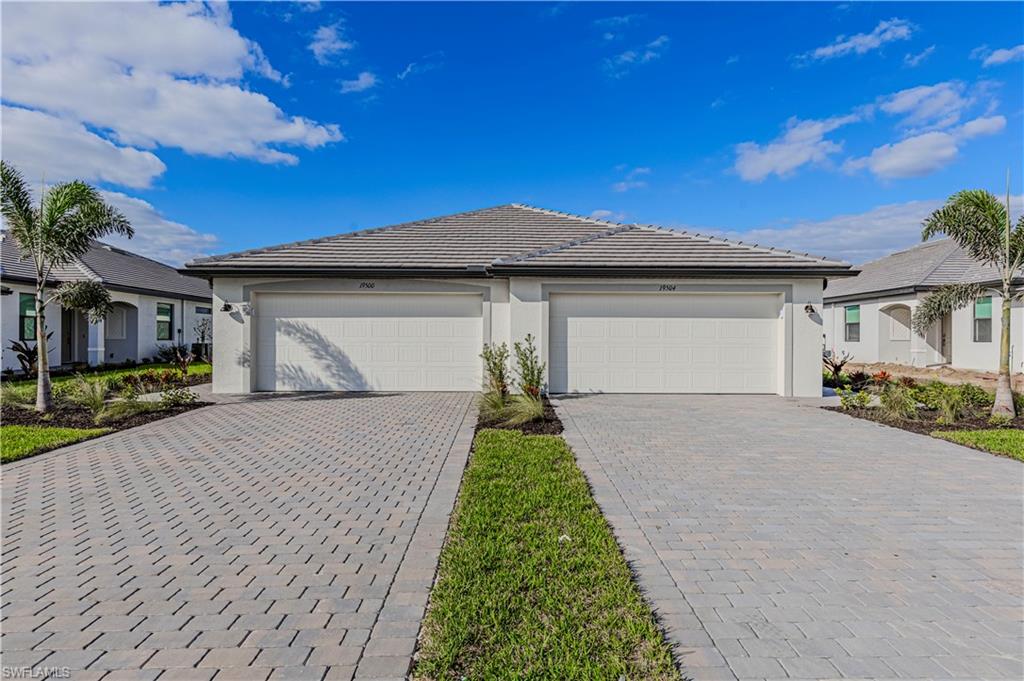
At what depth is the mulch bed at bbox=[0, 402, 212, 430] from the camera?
28.3 feet

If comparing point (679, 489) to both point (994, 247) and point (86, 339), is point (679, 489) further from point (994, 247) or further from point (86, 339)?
point (86, 339)

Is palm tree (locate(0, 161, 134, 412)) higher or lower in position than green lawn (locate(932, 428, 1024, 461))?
higher

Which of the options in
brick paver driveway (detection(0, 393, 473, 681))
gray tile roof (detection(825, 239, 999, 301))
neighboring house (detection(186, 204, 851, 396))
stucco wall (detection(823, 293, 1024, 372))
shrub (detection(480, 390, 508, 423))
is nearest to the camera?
brick paver driveway (detection(0, 393, 473, 681))

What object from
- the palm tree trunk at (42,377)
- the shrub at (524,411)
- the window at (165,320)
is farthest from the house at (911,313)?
the window at (165,320)

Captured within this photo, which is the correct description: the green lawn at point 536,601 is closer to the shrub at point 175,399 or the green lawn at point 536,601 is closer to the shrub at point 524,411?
the shrub at point 524,411

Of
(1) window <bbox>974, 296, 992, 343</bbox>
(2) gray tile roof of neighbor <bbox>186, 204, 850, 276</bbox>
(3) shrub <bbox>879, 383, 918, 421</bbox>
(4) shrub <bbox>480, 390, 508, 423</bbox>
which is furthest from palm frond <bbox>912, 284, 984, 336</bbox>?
(1) window <bbox>974, 296, 992, 343</bbox>

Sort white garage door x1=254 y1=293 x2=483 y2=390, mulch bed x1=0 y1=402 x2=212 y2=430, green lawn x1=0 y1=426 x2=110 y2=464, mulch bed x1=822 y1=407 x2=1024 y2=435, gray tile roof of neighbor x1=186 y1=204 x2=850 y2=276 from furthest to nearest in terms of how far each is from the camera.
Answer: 1. white garage door x1=254 y1=293 x2=483 y2=390
2. gray tile roof of neighbor x1=186 y1=204 x2=850 y2=276
3. mulch bed x1=0 y1=402 x2=212 y2=430
4. mulch bed x1=822 y1=407 x2=1024 y2=435
5. green lawn x1=0 y1=426 x2=110 y2=464

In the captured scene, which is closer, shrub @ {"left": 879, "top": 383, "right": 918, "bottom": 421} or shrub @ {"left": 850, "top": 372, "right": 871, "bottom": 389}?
shrub @ {"left": 879, "top": 383, "right": 918, "bottom": 421}

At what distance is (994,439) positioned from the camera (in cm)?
745

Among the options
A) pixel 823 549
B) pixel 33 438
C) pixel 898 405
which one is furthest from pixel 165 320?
pixel 898 405

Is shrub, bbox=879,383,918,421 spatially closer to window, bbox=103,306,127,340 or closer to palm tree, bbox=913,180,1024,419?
palm tree, bbox=913,180,1024,419
